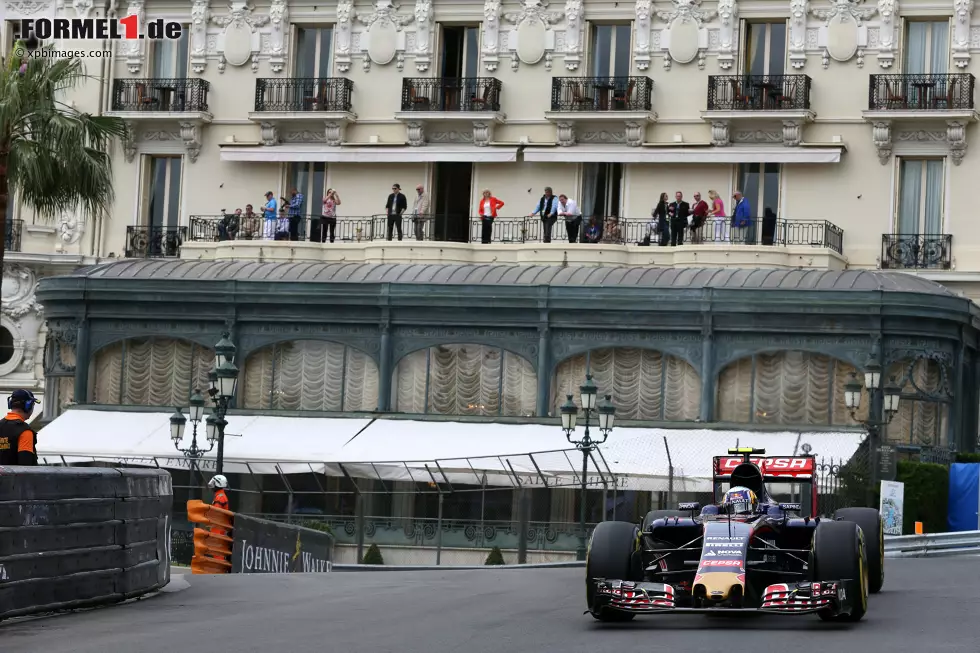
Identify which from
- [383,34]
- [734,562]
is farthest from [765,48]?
[734,562]

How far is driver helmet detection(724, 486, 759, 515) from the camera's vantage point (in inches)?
685

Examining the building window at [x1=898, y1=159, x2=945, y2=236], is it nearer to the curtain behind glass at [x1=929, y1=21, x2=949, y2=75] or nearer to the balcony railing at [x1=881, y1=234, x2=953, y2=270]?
the balcony railing at [x1=881, y1=234, x2=953, y2=270]

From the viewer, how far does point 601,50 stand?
45.1 meters

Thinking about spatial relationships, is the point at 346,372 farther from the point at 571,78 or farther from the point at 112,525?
the point at 112,525

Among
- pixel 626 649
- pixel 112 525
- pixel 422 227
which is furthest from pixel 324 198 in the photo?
pixel 626 649

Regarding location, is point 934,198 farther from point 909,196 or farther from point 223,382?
point 223,382

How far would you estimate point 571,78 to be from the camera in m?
44.6

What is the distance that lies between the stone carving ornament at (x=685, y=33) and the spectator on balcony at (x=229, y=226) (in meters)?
11.1

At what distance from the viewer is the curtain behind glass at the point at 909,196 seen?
42.9 m

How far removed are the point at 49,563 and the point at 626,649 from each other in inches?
209

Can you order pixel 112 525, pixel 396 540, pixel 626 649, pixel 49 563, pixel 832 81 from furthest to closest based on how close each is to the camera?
1. pixel 832 81
2. pixel 396 540
3. pixel 112 525
4. pixel 49 563
5. pixel 626 649

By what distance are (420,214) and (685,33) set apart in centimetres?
770

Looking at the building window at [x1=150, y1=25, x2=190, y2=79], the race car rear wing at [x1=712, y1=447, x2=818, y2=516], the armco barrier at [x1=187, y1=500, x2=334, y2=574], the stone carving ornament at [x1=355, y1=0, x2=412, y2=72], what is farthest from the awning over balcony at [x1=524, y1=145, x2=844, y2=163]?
the race car rear wing at [x1=712, y1=447, x2=818, y2=516]

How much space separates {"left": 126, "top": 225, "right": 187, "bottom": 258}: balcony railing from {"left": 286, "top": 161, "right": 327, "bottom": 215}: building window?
3.01 m
